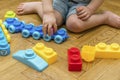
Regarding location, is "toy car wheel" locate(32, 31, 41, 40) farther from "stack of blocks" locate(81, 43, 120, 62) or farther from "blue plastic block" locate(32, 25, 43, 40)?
"stack of blocks" locate(81, 43, 120, 62)

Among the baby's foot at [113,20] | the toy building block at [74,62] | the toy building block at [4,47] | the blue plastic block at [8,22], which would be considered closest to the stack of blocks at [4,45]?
the toy building block at [4,47]

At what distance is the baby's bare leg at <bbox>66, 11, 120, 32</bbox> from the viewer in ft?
3.31

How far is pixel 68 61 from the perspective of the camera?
86cm

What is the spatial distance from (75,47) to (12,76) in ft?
0.88

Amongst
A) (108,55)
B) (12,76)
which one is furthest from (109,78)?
(12,76)

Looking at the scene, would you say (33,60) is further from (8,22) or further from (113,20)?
(113,20)

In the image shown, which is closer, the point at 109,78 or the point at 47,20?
the point at 109,78

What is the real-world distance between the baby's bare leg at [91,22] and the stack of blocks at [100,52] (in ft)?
0.48

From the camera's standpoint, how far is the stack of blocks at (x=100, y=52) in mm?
858

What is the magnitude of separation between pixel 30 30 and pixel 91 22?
0.26 m

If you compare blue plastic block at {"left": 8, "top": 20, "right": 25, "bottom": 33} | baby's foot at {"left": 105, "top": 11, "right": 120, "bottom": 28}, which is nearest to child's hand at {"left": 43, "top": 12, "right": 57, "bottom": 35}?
blue plastic block at {"left": 8, "top": 20, "right": 25, "bottom": 33}

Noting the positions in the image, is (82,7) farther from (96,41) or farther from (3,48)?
(3,48)

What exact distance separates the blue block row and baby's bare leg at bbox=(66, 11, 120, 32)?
4 centimetres

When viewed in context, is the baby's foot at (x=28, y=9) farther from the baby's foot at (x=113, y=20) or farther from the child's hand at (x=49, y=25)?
the baby's foot at (x=113, y=20)
